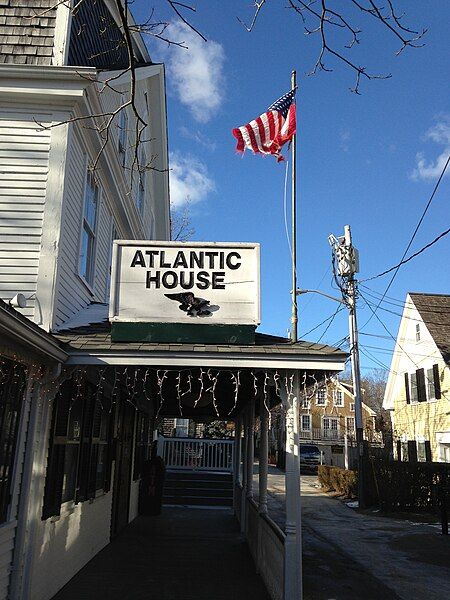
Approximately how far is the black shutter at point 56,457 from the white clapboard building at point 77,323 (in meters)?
0.02

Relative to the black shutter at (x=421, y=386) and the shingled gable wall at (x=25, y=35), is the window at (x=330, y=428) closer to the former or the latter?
the black shutter at (x=421, y=386)

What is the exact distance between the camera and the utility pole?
17281 mm

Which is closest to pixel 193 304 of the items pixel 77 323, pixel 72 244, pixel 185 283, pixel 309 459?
pixel 185 283

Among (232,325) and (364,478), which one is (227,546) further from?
(364,478)

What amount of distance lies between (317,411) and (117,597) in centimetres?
4846

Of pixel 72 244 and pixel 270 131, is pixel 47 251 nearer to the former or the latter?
pixel 72 244

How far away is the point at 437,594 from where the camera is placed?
7457 millimetres

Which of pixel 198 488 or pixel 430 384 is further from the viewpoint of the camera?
pixel 430 384

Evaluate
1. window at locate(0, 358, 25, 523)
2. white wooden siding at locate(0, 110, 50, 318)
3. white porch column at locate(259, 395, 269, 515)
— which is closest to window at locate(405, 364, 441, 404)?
white porch column at locate(259, 395, 269, 515)

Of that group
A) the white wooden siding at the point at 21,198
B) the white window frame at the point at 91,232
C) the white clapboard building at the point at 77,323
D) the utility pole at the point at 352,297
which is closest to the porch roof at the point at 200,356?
the white clapboard building at the point at 77,323

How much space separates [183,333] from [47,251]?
199 centimetres

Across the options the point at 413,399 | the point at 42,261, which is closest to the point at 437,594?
the point at 42,261

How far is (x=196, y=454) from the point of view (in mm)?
18859

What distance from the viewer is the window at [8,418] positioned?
5.25 metres
